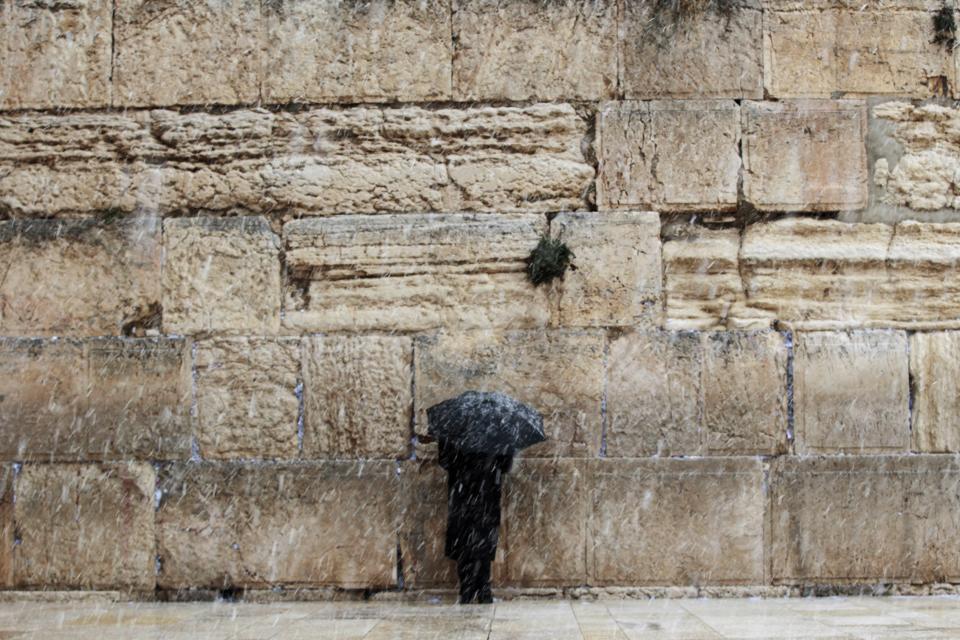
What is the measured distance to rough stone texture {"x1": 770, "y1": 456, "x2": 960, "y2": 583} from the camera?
509 centimetres

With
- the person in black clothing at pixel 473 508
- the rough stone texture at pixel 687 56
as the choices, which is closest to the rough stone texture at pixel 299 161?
the rough stone texture at pixel 687 56

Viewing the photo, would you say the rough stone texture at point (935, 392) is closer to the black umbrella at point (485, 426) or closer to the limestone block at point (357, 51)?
the black umbrella at point (485, 426)

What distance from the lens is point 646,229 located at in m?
5.30

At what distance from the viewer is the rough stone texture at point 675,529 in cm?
510

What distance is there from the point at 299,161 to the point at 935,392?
12.4 feet

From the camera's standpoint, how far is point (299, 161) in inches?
213

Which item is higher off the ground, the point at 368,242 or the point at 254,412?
the point at 368,242

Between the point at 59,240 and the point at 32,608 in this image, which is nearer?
the point at 32,608

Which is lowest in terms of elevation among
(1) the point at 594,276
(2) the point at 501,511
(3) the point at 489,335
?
(2) the point at 501,511

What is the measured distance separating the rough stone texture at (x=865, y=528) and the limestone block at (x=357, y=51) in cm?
300

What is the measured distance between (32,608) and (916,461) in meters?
4.74

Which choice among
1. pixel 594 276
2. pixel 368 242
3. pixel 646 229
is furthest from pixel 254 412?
pixel 646 229

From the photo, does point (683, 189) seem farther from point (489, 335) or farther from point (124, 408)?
point (124, 408)

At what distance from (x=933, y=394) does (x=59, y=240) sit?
16.3 feet
